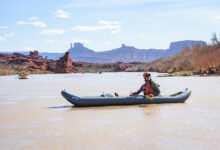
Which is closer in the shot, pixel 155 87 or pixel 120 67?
pixel 155 87

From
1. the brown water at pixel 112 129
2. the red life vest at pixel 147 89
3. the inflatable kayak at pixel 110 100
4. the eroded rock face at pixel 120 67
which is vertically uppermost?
the eroded rock face at pixel 120 67

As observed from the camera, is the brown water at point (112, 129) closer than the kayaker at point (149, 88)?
Yes

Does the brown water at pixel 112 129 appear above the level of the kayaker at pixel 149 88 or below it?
below

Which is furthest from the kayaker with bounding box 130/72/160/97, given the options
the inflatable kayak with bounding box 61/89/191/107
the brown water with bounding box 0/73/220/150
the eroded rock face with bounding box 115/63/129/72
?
the eroded rock face with bounding box 115/63/129/72

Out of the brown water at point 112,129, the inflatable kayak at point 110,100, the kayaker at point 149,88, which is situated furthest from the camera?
the kayaker at point 149,88

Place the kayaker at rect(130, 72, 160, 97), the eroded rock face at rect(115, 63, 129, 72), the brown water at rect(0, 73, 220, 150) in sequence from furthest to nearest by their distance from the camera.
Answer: the eroded rock face at rect(115, 63, 129, 72) → the kayaker at rect(130, 72, 160, 97) → the brown water at rect(0, 73, 220, 150)

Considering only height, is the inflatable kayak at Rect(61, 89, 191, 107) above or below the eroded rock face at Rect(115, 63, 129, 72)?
below

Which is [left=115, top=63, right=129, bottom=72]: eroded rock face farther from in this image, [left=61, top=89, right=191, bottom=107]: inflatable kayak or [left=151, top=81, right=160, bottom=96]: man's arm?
[left=61, top=89, right=191, bottom=107]: inflatable kayak

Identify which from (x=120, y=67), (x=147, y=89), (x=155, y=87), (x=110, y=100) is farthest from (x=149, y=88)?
(x=120, y=67)

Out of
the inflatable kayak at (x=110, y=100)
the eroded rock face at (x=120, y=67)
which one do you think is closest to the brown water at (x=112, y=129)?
the inflatable kayak at (x=110, y=100)

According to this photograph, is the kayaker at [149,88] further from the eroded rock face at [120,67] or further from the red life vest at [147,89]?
the eroded rock face at [120,67]

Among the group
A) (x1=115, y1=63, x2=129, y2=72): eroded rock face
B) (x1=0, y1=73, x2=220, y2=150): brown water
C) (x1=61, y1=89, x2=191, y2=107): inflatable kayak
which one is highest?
(x1=115, y1=63, x2=129, y2=72): eroded rock face

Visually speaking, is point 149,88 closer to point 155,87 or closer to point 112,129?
point 155,87

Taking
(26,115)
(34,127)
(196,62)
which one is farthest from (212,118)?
(196,62)
